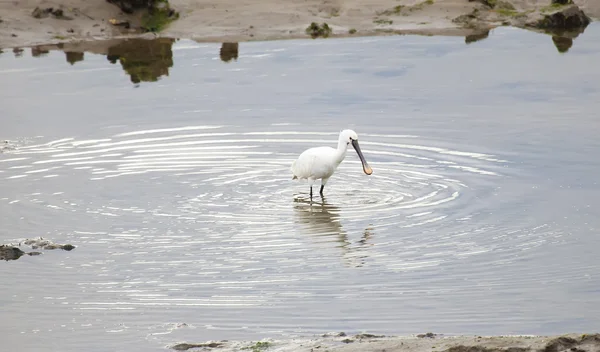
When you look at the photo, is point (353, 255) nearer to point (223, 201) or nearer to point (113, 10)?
point (223, 201)

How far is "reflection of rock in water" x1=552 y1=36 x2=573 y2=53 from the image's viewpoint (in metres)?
22.8

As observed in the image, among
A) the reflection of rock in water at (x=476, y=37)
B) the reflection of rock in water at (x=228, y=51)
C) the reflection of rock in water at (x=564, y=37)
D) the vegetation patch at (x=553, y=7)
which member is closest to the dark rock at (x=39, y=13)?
the reflection of rock in water at (x=228, y=51)

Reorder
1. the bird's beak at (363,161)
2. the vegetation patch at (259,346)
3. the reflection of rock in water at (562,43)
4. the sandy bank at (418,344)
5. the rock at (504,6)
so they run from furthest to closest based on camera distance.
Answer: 1. the rock at (504,6)
2. the reflection of rock in water at (562,43)
3. the bird's beak at (363,161)
4. the vegetation patch at (259,346)
5. the sandy bank at (418,344)

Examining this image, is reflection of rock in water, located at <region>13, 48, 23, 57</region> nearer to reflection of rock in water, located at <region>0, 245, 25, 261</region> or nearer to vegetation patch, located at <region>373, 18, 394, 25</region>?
vegetation patch, located at <region>373, 18, 394, 25</region>

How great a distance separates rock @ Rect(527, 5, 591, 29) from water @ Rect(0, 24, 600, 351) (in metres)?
2.14

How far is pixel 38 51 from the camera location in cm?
2383

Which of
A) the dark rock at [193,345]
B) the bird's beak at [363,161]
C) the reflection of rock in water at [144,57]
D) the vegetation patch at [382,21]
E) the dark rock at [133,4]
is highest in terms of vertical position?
the dark rock at [133,4]

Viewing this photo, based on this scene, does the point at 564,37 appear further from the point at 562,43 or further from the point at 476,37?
the point at 476,37

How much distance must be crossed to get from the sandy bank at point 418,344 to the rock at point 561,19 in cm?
1781

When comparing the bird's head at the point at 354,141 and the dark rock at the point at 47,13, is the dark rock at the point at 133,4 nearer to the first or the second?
the dark rock at the point at 47,13

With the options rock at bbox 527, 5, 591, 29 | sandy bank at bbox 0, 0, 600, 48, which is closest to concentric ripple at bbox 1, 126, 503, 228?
sandy bank at bbox 0, 0, 600, 48

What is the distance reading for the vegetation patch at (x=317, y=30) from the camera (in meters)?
24.4

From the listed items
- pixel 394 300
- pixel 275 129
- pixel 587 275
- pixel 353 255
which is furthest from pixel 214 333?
pixel 275 129

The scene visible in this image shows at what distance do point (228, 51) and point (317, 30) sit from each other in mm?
2280
